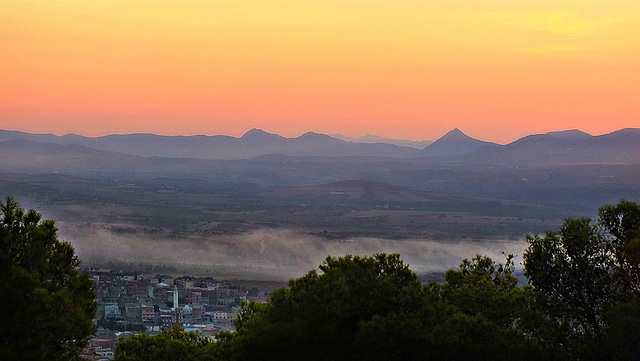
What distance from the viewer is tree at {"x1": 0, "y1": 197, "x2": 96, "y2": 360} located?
17.8 m

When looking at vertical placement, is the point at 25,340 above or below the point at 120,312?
above

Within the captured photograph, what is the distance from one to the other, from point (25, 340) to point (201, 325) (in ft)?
82.5

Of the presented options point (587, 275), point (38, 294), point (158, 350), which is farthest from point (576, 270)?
point (38, 294)

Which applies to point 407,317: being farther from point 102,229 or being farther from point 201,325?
A: point 102,229

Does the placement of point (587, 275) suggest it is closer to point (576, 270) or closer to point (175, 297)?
point (576, 270)

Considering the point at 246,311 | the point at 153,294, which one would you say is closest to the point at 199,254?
the point at 153,294

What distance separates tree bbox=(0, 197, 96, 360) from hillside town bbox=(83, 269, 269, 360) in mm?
13020

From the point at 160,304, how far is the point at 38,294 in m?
31.9

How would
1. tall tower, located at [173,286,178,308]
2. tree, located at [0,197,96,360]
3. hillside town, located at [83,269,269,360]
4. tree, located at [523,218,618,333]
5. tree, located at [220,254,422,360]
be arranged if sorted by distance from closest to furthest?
tree, located at [220,254,422,360] → tree, located at [0,197,96,360] → tree, located at [523,218,618,333] → hillside town, located at [83,269,269,360] → tall tower, located at [173,286,178,308]

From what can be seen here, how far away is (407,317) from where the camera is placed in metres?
17.6

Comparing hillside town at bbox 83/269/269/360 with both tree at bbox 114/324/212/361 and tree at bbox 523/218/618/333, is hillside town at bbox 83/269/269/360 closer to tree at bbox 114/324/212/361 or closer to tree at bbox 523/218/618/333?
tree at bbox 114/324/212/361

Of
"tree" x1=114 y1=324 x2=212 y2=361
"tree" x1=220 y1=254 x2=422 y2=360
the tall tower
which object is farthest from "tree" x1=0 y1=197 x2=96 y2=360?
the tall tower

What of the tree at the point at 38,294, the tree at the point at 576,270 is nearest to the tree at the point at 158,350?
the tree at the point at 38,294

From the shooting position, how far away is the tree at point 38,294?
58.2ft
